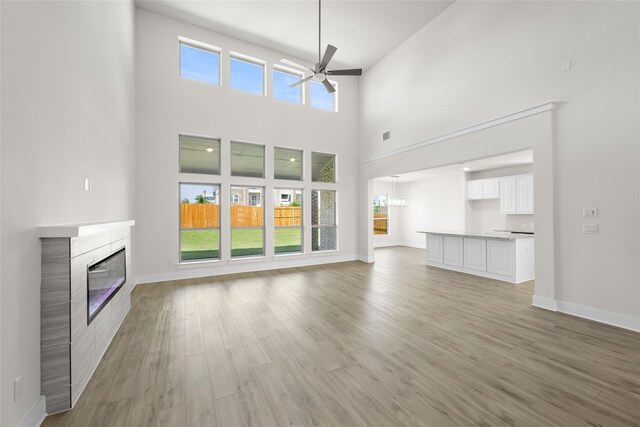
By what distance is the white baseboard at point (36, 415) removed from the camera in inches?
61.6

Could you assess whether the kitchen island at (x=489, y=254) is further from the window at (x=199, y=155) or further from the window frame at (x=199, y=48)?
the window frame at (x=199, y=48)

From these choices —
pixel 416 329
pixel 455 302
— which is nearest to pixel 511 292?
pixel 455 302

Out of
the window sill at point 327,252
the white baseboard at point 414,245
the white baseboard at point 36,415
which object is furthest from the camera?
the white baseboard at point 414,245

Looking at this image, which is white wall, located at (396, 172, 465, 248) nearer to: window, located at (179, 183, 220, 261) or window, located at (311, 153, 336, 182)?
window, located at (311, 153, 336, 182)

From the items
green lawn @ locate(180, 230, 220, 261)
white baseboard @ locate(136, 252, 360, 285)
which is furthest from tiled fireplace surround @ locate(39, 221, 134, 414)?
green lawn @ locate(180, 230, 220, 261)

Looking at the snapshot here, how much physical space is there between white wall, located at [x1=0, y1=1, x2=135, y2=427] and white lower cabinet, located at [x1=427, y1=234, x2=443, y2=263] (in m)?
6.53

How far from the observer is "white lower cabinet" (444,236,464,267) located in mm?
6051

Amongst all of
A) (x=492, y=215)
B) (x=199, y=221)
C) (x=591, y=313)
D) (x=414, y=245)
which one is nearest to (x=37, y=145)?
(x=199, y=221)

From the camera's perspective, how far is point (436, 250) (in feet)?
21.7

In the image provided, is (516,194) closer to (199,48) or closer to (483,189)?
(483,189)

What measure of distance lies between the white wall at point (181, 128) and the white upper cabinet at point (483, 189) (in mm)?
4860

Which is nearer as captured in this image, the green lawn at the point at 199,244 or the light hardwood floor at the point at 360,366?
the light hardwood floor at the point at 360,366

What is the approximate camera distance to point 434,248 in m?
6.68

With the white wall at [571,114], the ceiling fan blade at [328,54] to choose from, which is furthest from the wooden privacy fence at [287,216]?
the white wall at [571,114]
